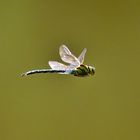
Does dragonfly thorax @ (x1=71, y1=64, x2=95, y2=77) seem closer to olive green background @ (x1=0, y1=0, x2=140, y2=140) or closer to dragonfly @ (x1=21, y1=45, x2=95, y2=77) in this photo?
dragonfly @ (x1=21, y1=45, x2=95, y2=77)

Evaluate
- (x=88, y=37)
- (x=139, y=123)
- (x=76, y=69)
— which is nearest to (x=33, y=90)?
(x=88, y=37)

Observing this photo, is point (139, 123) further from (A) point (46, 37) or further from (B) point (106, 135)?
(A) point (46, 37)

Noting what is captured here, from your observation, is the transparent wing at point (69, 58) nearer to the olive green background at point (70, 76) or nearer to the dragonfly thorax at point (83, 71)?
the dragonfly thorax at point (83, 71)

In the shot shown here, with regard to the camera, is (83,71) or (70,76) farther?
(70,76)

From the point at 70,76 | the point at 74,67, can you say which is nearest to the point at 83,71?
the point at 74,67

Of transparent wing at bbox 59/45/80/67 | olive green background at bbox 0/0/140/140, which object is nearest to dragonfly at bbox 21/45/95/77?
transparent wing at bbox 59/45/80/67

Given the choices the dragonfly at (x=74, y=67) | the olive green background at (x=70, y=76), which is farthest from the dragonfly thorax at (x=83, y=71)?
the olive green background at (x=70, y=76)

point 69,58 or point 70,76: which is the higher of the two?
point 70,76

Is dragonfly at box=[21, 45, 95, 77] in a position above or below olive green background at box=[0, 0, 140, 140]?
below

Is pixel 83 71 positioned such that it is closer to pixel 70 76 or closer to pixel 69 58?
pixel 69 58
